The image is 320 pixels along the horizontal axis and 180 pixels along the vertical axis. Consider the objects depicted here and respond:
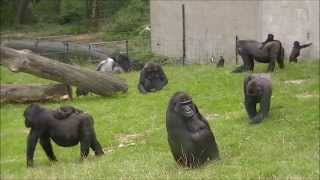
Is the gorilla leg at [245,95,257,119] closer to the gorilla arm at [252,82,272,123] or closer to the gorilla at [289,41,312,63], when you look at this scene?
the gorilla arm at [252,82,272,123]

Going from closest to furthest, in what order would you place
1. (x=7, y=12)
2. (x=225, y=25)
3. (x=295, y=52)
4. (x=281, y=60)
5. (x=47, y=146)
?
(x=47, y=146)
(x=281, y=60)
(x=295, y=52)
(x=225, y=25)
(x=7, y=12)

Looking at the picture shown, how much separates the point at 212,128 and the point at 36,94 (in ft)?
25.5

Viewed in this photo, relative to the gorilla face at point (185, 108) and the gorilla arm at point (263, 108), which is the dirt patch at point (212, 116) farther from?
the gorilla face at point (185, 108)

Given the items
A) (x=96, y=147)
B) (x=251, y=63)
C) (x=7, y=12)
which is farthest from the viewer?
(x=7, y=12)

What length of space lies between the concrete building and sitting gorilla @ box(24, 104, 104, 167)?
578 inches

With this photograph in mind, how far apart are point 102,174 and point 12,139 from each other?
6.86 m

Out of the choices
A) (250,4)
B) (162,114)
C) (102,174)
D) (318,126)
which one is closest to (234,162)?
(102,174)

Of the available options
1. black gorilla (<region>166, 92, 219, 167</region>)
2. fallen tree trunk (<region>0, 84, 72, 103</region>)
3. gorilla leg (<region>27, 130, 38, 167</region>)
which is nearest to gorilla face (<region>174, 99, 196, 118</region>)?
black gorilla (<region>166, 92, 219, 167</region>)

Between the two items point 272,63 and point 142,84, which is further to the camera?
point 272,63

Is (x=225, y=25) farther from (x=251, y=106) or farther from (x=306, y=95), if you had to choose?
(x=251, y=106)

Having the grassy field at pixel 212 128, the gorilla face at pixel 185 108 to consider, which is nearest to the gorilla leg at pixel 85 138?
the grassy field at pixel 212 128

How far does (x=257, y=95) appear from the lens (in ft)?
43.5

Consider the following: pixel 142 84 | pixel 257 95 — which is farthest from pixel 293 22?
pixel 257 95

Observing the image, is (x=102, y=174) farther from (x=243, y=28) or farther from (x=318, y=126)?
(x=243, y=28)
